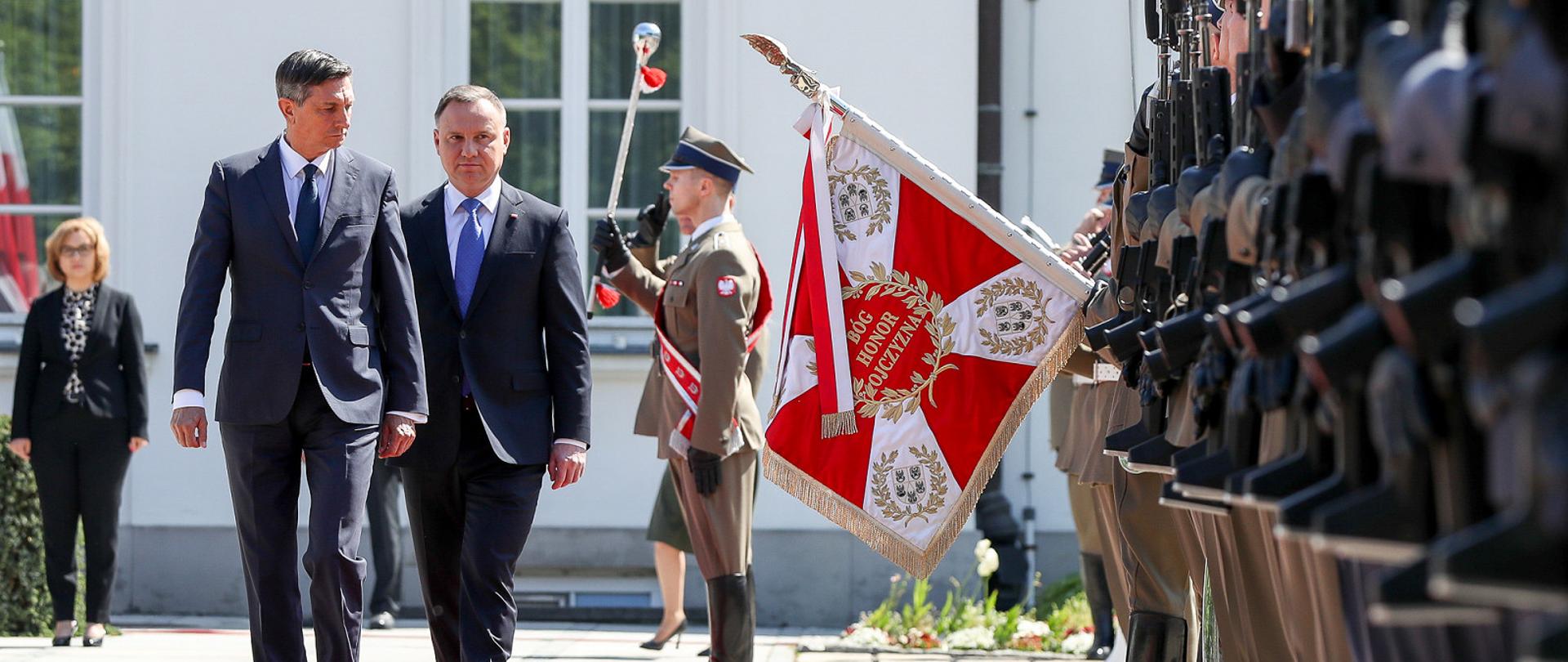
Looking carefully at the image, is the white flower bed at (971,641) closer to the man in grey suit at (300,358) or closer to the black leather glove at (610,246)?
the black leather glove at (610,246)

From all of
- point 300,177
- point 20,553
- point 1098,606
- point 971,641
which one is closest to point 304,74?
point 300,177

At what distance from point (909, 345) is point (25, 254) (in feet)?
21.0

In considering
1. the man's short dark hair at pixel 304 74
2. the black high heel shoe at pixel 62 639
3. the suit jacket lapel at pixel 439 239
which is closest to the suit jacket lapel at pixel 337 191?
the man's short dark hair at pixel 304 74

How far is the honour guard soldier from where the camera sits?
6.38m

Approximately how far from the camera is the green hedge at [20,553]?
872 cm

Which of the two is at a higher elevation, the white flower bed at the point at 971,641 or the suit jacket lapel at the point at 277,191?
the suit jacket lapel at the point at 277,191

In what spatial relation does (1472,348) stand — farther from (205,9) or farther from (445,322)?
(205,9)

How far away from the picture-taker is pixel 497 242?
5.46 metres

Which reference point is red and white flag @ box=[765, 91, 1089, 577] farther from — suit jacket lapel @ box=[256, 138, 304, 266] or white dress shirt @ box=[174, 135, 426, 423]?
suit jacket lapel @ box=[256, 138, 304, 266]

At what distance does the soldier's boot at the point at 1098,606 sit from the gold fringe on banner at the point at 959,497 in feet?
7.21

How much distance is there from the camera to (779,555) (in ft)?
32.9

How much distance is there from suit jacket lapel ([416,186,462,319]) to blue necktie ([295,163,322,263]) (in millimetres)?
441

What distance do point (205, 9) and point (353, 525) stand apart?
19.2 feet

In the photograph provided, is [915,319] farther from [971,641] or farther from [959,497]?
[971,641]
